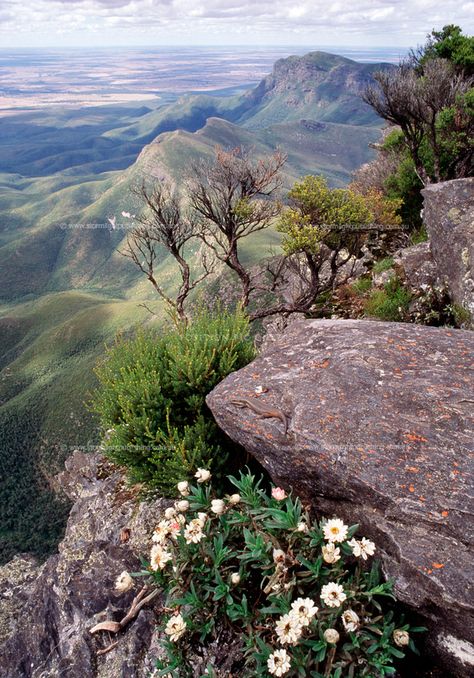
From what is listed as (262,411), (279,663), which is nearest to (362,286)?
(262,411)

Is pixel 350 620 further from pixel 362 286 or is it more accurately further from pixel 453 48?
pixel 453 48

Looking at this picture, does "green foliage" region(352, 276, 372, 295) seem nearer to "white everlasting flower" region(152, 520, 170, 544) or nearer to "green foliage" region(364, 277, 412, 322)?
"green foliage" region(364, 277, 412, 322)

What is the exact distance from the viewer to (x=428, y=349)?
7953 mm

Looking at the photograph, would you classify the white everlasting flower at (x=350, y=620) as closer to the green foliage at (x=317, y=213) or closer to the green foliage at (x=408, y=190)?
the green foliage at (x=317, y=213)

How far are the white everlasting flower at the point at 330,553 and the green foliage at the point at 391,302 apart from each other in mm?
9519

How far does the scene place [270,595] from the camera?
4984mm

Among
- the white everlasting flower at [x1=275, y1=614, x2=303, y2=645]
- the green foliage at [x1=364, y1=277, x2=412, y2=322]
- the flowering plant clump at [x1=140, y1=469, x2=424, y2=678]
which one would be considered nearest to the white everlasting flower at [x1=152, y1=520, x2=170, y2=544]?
the flowering plant clump at [x1=140, y1=469, x2=424, y2=678]

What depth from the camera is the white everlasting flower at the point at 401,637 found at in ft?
15.4

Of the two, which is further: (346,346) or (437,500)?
(346,346)

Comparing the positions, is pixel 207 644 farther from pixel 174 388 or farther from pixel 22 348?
pixel 22 348

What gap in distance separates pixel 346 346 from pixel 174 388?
3.59 metres

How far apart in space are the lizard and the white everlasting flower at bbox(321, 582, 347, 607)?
2.50m

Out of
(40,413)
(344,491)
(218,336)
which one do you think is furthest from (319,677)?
(40,413)

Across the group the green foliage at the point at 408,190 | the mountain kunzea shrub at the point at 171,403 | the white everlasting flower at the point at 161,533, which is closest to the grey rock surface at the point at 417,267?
the mountain kunzea shrub at the point at 171,403
